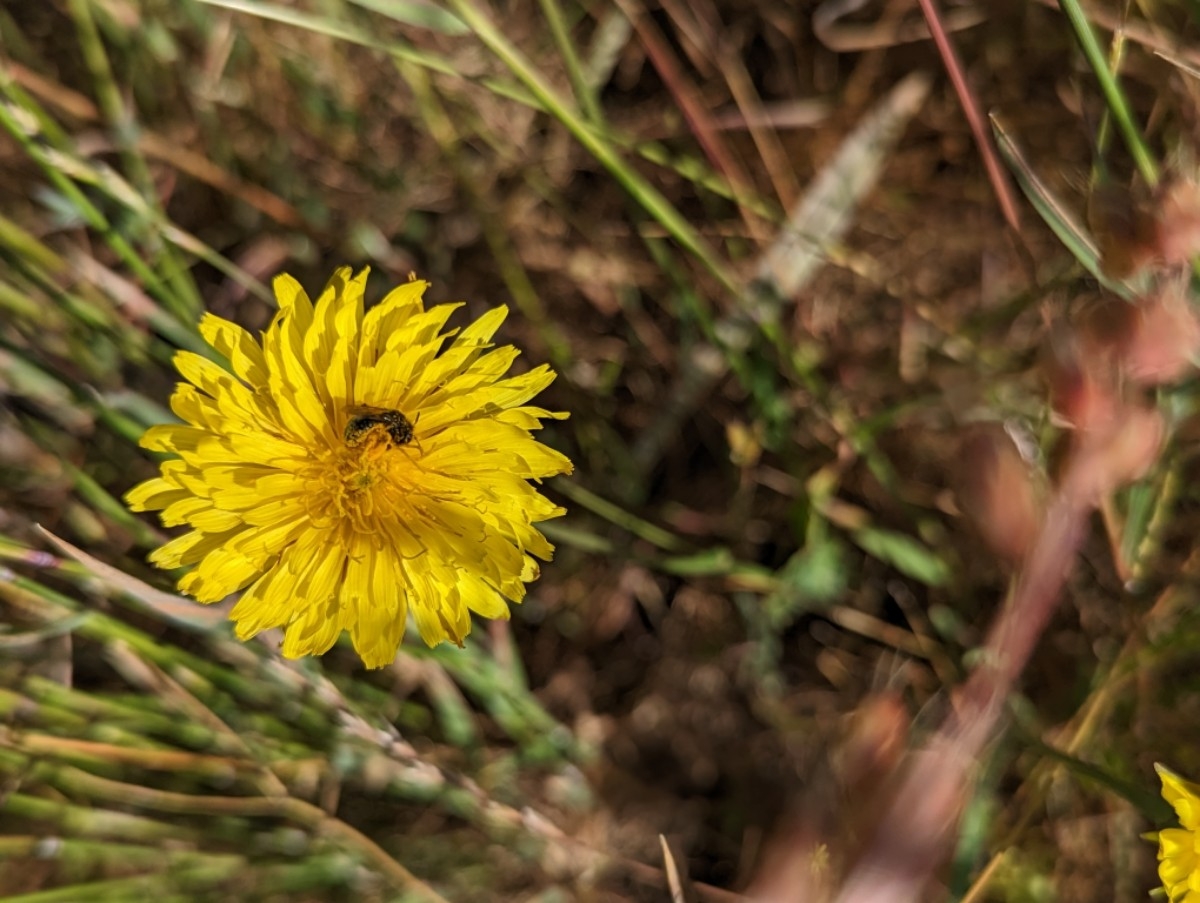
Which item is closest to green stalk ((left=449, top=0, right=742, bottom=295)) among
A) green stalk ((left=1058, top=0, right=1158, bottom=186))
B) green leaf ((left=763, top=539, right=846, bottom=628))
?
green stalk ((left=1058, top=0, right=1158, bottom=186))

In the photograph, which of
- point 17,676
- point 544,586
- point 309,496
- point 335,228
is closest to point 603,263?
point 335,228

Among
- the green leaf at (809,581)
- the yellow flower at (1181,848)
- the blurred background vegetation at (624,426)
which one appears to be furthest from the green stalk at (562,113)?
the yellow flower at (1181,848)

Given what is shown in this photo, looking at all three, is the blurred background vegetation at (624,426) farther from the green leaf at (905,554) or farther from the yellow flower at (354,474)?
the yellow flower at (354,474)

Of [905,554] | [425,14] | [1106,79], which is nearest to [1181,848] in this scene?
[905,554]

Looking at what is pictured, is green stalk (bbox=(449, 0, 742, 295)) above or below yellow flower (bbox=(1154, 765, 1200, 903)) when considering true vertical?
above

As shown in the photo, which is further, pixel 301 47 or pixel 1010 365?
pixel 301 47

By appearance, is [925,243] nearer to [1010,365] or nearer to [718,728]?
[1010,365]

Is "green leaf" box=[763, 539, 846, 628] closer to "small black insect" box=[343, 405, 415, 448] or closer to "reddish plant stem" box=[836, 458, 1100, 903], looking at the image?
"reddish plant stem" box=[836, 458, 1100, 903]
